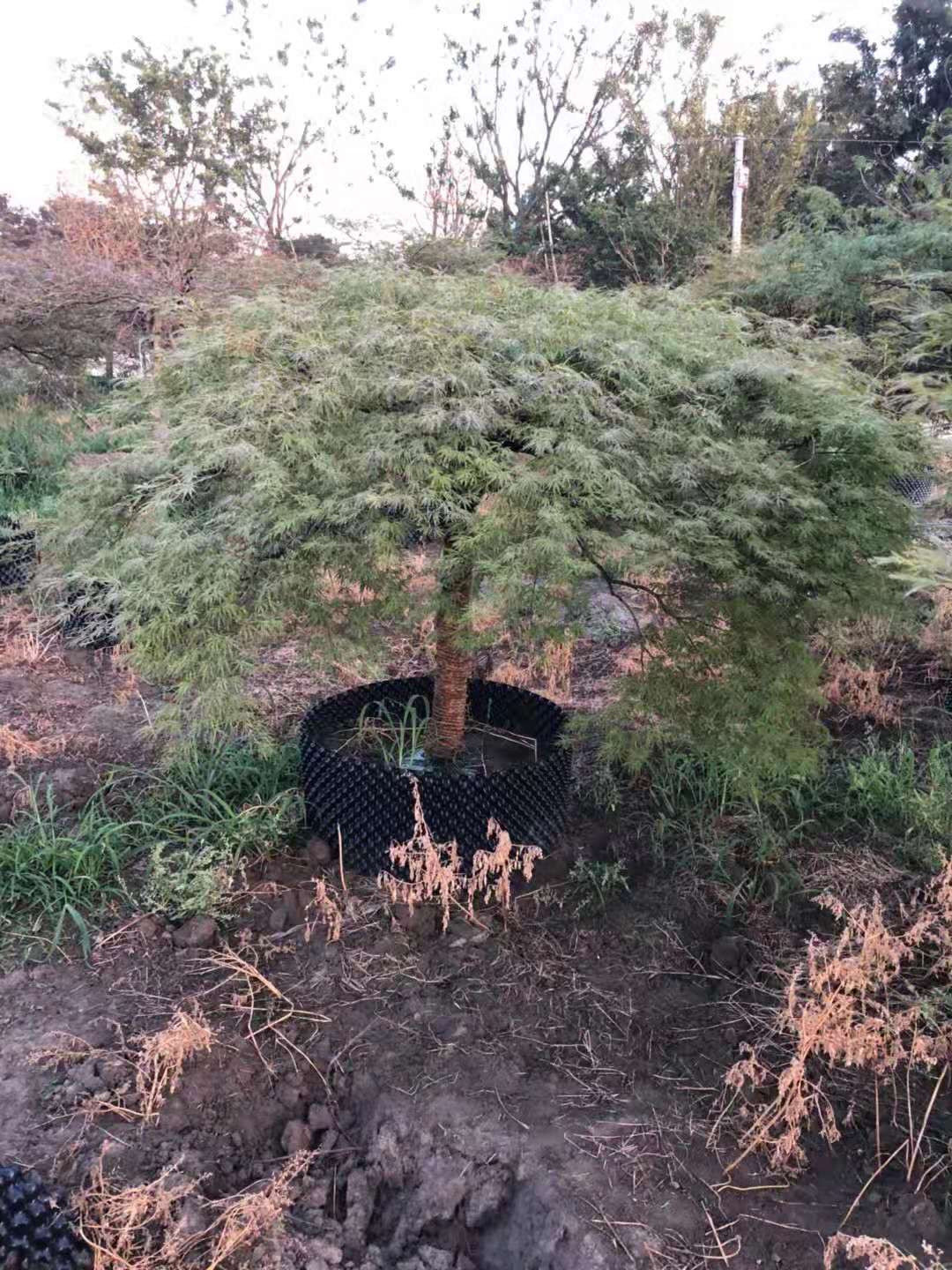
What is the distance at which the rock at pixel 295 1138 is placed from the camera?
5.73ft

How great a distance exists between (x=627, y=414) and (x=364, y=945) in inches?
61.5

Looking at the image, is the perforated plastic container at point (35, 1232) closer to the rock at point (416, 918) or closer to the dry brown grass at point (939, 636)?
the rock at point (416, 918)

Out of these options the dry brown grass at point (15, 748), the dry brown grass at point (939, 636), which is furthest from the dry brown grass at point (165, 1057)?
the dry brown grass at point (939, 636)

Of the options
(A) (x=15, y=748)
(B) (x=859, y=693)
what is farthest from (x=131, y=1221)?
(B) (x=859, y=693)

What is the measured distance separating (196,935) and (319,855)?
0.44 m

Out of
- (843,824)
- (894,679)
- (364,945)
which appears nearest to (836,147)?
(894,679)

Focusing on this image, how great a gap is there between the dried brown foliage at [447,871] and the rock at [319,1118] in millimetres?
542

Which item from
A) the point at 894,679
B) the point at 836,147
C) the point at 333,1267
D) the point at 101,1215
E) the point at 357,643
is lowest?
the point at 333,1267

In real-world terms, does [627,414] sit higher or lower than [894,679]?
higher

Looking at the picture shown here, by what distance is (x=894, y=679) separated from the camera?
3.87 m

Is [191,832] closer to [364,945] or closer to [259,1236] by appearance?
[364,945]

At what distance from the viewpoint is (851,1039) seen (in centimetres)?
174

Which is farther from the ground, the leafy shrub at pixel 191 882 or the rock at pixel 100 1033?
the leafy shrub at pixel 191 882

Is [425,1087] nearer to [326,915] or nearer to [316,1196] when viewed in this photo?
[316,1196]
